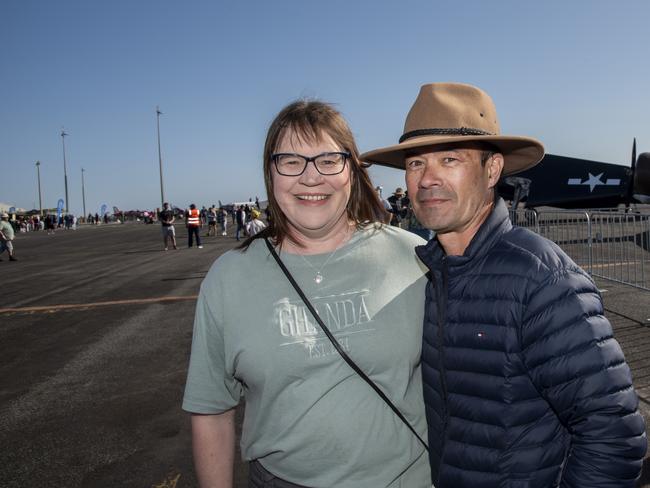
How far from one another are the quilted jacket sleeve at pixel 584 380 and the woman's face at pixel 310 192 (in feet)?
2.59

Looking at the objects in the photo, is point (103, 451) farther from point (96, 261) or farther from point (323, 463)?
point (96, 261)

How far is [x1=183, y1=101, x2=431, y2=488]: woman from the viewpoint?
1623 millimetres

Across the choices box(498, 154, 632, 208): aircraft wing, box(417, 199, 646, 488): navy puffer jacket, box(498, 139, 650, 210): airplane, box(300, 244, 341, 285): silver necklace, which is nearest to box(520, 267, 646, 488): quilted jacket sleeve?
Answer: box(417, 199, 646, 488): navy puffer jacket

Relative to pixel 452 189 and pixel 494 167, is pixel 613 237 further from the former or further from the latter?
pixel 452 189

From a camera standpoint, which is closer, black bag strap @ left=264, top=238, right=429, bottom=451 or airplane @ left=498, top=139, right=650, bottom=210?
black bag strap @ left=264, top=238, right=429, bottom=451

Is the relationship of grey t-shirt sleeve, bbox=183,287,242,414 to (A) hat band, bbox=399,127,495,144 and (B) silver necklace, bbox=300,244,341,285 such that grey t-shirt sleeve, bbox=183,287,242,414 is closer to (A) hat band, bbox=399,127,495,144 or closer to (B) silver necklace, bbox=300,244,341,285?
(B) silver necklace, bbox=300,244,341,285

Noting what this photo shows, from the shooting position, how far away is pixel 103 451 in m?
3.71

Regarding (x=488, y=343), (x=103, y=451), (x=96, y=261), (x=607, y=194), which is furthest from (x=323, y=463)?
(x=607, y=194)

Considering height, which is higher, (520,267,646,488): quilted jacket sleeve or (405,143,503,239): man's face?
(405,143,503,239): man's face

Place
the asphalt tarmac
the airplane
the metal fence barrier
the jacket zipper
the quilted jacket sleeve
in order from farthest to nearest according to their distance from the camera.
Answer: the airplane, the metal fence barrier, the asphalt tarmac, the jacket zipper, the quilted jacket sleeve

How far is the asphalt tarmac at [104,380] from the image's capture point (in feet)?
11.5

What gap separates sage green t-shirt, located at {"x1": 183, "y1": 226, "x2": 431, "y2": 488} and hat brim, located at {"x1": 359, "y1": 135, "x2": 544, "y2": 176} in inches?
17.1

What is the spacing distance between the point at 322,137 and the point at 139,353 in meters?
5.24

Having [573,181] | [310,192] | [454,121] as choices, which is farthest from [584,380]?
[573,181]
